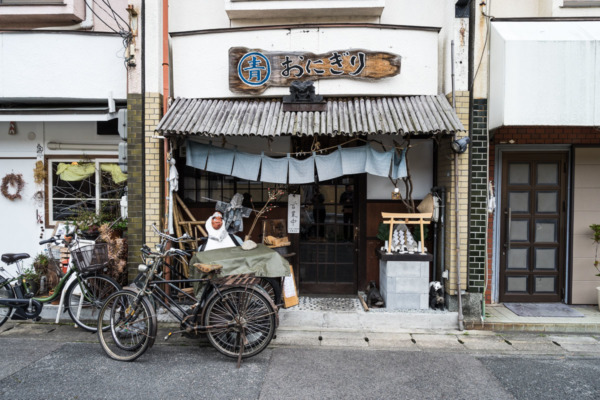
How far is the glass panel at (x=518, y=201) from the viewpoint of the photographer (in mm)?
7852

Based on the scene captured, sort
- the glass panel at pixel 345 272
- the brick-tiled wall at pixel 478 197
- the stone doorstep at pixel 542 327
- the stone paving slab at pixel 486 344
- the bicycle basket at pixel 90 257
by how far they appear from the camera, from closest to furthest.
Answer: the stone paving slab at pixel 486 344 → the bicycle basket at pixel 90 257 → the stone doorstep at pixel 542 327 → the brick-tiled wall at pixel 478 197 → the glass panel at pixel 345 272

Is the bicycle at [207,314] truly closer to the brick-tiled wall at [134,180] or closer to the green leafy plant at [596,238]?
the brick-tiled wall at [134,180]

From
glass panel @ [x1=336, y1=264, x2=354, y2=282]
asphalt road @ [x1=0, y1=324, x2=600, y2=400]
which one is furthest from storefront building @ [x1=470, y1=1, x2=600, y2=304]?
glass panel @ [x1=336, y1=264, x2=354, y2=282]

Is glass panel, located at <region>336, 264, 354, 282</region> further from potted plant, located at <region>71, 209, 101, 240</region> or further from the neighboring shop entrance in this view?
potted plant, located at <region>71, 209, 101, 240</region>

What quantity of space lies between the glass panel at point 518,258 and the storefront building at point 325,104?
1659mm

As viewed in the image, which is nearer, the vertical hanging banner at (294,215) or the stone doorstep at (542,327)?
the stone doorstep at (542,327)

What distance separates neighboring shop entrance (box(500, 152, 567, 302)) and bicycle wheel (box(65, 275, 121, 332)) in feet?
24.2

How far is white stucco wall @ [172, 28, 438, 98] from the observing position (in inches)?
279

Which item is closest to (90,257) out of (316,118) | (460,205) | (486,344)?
(316,118)

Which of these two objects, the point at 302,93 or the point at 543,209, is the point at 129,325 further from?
the point at 543,209

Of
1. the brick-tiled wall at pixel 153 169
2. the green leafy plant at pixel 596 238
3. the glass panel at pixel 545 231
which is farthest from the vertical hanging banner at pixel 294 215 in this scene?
the green leafy plant at pixel 596 238

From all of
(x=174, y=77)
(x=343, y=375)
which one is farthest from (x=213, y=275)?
(x=174, y=77)

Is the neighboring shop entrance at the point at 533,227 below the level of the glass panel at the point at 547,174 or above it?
below

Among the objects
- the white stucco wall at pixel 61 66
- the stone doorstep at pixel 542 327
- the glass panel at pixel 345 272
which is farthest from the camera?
the glass panel at pixel 345 272
